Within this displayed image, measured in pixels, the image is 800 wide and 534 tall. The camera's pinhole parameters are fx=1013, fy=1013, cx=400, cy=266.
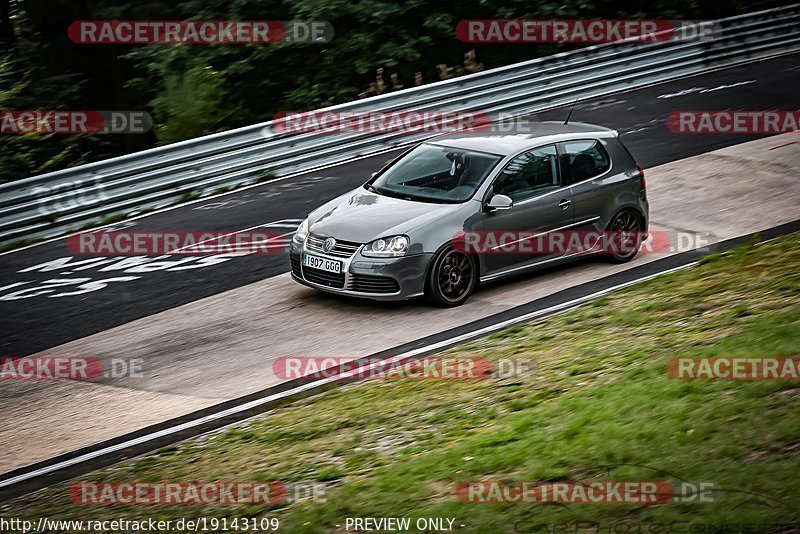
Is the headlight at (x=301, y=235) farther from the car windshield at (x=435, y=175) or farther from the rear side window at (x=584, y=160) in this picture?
the rear side window at (x=584, y=160)

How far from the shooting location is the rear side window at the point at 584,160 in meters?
11.8

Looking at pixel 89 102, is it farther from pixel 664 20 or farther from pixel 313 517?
pixel 313 517

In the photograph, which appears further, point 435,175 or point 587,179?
point 587,179

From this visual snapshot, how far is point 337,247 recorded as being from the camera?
10.8 m

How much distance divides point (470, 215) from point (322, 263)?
1.67 metres
